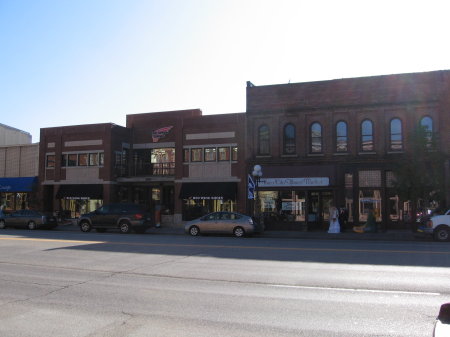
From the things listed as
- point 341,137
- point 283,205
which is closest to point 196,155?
point 283,205

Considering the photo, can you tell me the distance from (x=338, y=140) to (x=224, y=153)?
24.7ft

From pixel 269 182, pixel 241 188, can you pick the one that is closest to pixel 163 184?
pixel 241 188

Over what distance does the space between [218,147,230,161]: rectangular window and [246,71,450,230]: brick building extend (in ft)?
5.31

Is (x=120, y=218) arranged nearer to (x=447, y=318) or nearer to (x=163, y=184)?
(x=163, y=184)

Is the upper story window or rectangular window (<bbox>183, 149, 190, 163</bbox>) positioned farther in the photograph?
the upper story window

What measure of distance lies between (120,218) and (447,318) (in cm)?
2305

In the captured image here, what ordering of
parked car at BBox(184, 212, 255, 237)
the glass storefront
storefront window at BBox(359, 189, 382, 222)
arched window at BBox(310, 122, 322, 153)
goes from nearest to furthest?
parked car at BBox(184, 212, 255, 237), storefront window at BBox(359, 189, 382, 222), arched window at BBox(310, 122, 322, 153), the glass storefront

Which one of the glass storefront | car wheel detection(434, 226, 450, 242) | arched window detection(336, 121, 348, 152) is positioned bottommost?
car wheel detection(434, 226, 450, 242)

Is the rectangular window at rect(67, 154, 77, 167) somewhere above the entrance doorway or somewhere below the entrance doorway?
above

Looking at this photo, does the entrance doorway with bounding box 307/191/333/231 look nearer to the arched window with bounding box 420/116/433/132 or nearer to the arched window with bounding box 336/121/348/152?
the arched window with bounding box 336/121/348/152

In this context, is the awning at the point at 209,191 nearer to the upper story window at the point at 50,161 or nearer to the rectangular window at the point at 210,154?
the rectangular window at the point at 210,154

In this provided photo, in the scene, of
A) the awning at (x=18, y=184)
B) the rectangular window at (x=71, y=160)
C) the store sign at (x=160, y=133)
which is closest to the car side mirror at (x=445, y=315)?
the store sign at (x=160, y=133)

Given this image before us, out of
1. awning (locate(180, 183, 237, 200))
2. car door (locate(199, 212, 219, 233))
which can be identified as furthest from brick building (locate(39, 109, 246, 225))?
car door (locate(199, 212, 219, 233))

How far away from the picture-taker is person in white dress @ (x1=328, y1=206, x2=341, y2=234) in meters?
23.5
